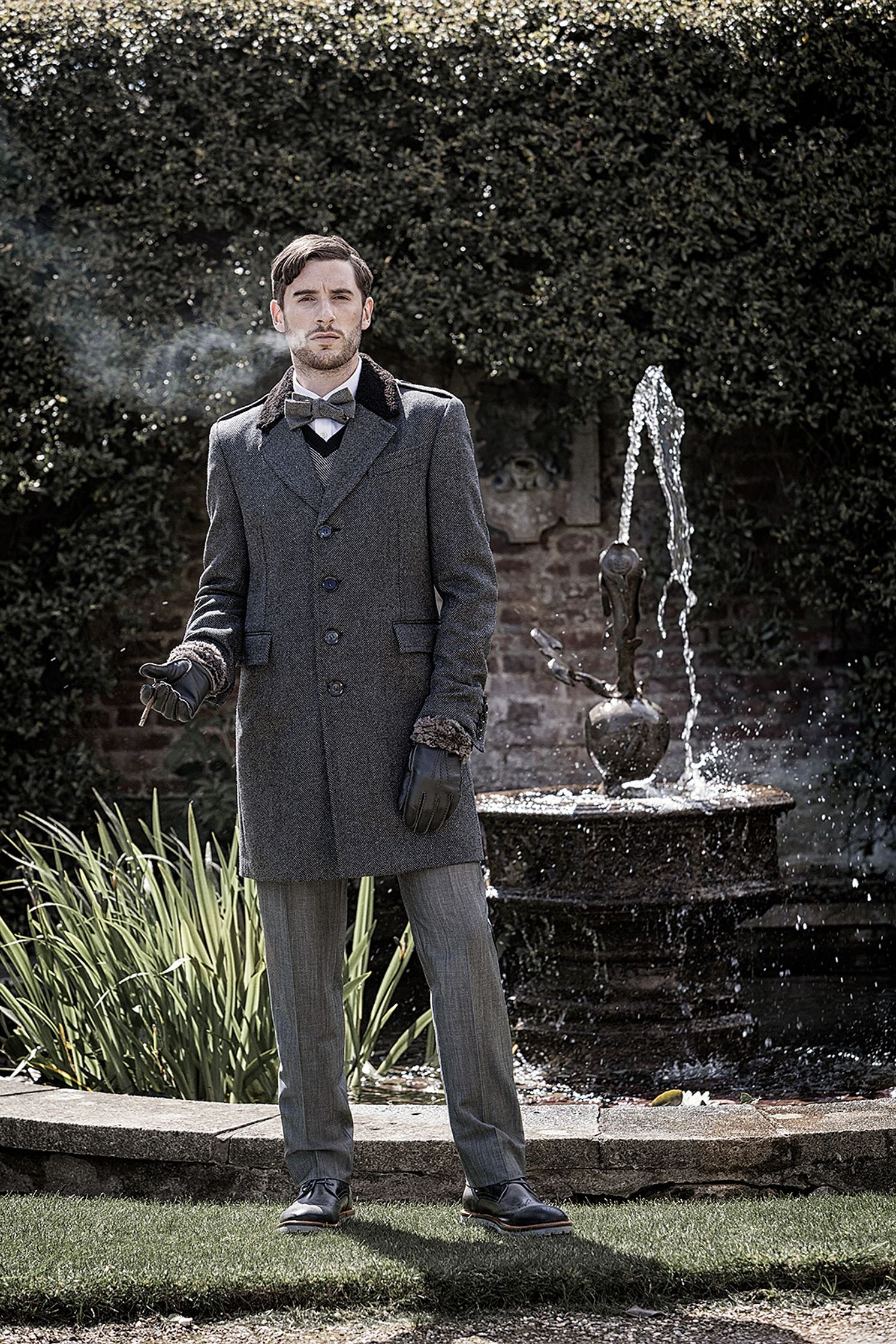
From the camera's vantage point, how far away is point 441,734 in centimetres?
271

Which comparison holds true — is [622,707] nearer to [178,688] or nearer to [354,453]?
[354,453]

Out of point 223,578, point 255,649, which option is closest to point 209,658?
point 255,649

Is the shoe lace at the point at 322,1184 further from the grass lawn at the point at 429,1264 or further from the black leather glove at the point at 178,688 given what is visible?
the black leather glove at the point at 178,688

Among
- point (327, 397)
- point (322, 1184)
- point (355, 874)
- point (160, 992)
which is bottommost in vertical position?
point (322, 1184)

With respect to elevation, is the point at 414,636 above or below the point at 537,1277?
above

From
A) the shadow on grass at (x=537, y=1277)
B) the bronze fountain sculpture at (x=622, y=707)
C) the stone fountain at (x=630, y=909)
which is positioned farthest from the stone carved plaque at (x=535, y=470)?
the shadow on grass at (x=537, y=1277)

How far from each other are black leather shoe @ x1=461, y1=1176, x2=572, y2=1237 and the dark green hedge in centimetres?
430

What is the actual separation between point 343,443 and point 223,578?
1.17 ft

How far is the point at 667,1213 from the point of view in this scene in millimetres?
2863

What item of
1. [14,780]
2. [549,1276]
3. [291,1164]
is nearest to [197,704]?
[291,1164]

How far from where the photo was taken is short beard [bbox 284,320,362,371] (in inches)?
114

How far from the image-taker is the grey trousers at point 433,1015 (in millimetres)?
2744

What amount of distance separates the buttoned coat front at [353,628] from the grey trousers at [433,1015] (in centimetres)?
8

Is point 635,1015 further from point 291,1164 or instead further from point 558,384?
point 558,384
